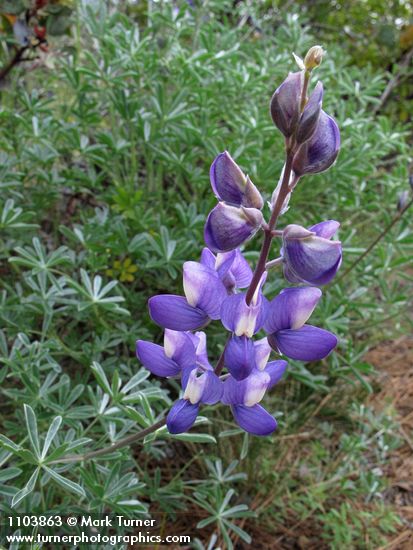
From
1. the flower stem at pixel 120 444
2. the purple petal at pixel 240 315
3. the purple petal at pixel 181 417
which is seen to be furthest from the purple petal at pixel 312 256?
the flower stem at pixel 120 444

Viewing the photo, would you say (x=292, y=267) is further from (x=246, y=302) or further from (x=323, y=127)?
(x=323, y=127)

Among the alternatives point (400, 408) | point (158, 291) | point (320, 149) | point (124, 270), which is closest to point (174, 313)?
point (320, 149)

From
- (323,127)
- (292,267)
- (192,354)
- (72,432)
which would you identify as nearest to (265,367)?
(192,354)

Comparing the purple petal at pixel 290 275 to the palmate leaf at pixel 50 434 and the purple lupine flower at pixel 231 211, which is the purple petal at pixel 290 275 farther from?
the palmate leaf at pixel 50 434

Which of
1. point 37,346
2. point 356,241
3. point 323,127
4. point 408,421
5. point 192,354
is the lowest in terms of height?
point 408,421

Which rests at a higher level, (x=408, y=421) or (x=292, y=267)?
(x=292, y=267)

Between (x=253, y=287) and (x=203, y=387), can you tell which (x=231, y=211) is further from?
(x=203, y=387)

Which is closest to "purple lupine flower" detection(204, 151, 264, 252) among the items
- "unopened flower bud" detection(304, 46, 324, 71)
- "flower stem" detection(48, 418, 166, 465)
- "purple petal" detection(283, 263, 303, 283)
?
"purple petal" detection(283, 263, 303, 283)

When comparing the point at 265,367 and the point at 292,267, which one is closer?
the point at 292,267
